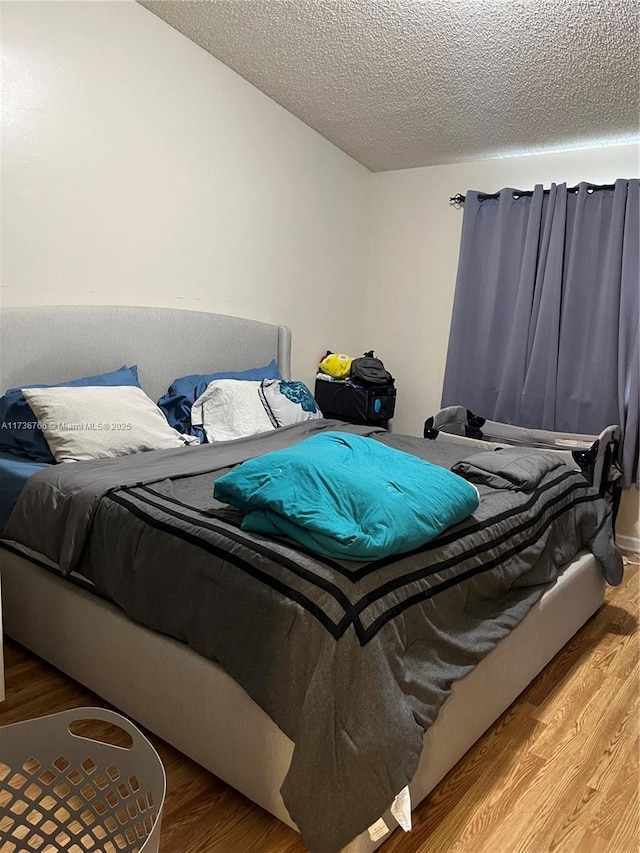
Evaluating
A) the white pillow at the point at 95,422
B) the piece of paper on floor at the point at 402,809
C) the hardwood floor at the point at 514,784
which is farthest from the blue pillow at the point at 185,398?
the piece of paper on floor at the point at 402,809

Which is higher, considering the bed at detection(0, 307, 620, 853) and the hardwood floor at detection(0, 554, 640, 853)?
the bed at detection(0, 307, 620, 853)

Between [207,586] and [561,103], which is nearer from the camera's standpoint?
[207,586]

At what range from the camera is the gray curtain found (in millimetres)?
3617

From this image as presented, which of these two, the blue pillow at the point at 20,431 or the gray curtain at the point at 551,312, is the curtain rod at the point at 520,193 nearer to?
the gray curtain at the point at 551,312

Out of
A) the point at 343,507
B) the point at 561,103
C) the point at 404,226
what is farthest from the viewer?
the point at 404,226

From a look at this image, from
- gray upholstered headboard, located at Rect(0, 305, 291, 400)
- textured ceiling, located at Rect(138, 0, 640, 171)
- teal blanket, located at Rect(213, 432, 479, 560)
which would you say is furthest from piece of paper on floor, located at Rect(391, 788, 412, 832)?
textured ceiling, located at Rect(138, 0, 640, 171)

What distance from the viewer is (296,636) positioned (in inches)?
56.6

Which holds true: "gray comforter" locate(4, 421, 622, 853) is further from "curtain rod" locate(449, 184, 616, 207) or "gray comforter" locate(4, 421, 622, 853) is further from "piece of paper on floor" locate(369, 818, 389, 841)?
"curtain rod" locate(449, 184, 616, 207)

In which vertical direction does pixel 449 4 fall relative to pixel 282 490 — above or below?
above

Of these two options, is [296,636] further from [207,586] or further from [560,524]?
[560,524]

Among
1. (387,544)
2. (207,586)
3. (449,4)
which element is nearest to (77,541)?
(207,586)

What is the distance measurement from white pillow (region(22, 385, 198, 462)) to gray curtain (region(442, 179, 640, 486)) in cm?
225

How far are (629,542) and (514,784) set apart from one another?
2459 mm

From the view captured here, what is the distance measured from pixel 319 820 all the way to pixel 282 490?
30.0 inches
